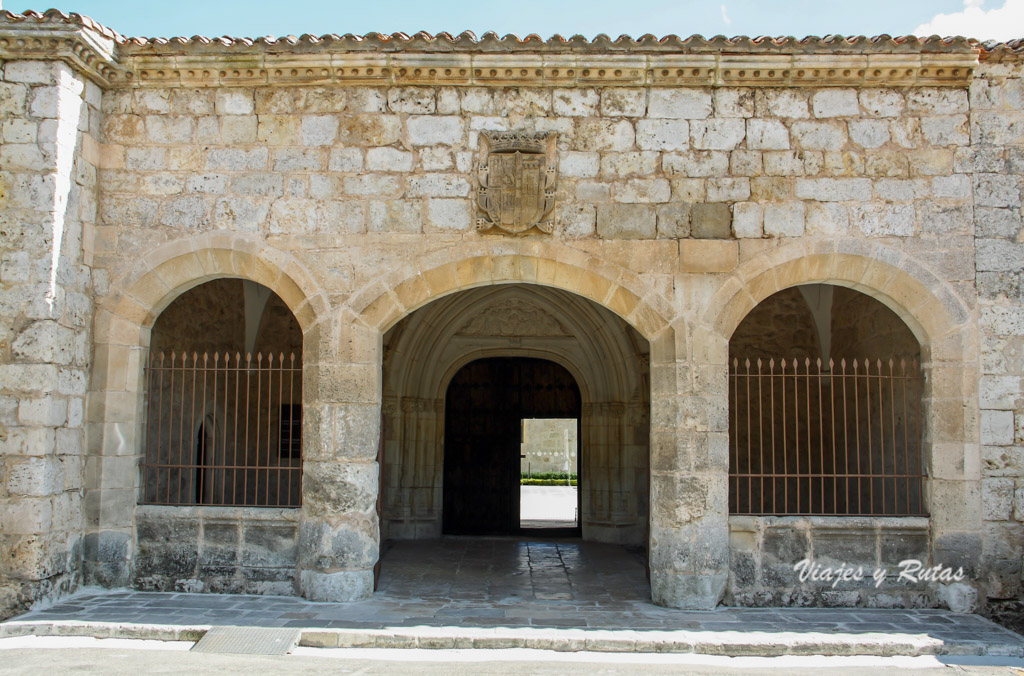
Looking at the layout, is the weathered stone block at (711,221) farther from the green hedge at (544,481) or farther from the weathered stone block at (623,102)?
the green hedge at (544,481)

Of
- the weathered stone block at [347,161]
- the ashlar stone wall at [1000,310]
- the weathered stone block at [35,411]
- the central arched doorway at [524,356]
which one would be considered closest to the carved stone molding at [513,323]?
the central arched doorway at [524,356]

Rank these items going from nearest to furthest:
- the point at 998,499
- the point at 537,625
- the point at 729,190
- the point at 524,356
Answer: the point at 537,625, the point at 998,499, the point at 729,190, the point at 524,356

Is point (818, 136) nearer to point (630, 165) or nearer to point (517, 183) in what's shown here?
point (630, 165)

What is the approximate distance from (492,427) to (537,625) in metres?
5.03

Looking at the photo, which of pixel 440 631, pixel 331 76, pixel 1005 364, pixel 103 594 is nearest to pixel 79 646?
pixel 103 594

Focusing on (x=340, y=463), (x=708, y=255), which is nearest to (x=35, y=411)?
(x=340, y=463)

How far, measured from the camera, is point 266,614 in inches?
214

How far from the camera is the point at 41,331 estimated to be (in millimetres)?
5664

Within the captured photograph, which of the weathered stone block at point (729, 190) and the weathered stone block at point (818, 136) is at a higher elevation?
the weathered stone block at point (818, 136)

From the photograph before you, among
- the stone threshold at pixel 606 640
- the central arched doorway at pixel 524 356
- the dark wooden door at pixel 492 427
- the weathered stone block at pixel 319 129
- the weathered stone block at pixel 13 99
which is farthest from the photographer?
the dark wooden door at pixel 492 427

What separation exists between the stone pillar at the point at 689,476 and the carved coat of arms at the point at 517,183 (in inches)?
52.5

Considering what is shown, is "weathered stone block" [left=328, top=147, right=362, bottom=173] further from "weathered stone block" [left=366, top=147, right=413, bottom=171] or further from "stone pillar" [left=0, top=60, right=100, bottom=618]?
"stone pillar" [left=0, top=60, right=100, bottom=618]

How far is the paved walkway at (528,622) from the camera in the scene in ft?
16.4

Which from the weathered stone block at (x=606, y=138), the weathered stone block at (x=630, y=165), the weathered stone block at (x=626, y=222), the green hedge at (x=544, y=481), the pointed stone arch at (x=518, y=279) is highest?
the weathered stone block at (x=606, y=138)
